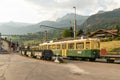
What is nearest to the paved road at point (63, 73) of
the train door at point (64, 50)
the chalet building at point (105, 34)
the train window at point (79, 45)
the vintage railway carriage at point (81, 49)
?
the vintage railway carriage at point (81, 49)

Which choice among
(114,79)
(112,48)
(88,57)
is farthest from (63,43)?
(114,79)

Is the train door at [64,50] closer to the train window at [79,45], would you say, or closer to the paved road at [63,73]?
the train window at [79,45]

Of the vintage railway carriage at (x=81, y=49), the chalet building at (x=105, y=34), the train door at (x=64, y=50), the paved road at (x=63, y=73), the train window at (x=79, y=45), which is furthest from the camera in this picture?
the chalet building at (x=105, y=34)

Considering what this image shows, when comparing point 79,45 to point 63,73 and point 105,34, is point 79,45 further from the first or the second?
point 105,34

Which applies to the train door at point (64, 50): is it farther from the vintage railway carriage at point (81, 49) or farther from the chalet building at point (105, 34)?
the chalet building at point (105, 34)

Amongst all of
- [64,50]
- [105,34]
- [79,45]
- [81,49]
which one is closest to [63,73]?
[81,49]

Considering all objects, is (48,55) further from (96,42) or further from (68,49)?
(96,42)

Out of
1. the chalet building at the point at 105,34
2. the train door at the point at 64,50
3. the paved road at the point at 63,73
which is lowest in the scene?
the paved road at the point at 63,73

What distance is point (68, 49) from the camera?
4059cm

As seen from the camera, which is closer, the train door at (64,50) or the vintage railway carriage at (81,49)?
the vintage railway carriage at (81,49)

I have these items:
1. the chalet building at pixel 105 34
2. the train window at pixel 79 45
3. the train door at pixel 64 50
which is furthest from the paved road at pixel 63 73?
the chalet building at pixel 105 34

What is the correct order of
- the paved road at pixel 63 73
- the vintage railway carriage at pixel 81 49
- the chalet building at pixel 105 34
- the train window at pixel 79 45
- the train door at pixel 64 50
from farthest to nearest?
the chalet building at pixel 105 34 < the train door at pixel 64 50 < the train window at pixel 79 45 < the vintage railway carriage at pixel 81 49 < the paved road at pixel 63 73

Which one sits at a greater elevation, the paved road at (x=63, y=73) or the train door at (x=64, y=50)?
the train door at (x=64, y=50)

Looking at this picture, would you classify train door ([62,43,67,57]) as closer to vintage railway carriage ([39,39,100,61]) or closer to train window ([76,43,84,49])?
vintage railway carriage ([39,39,100,61])
